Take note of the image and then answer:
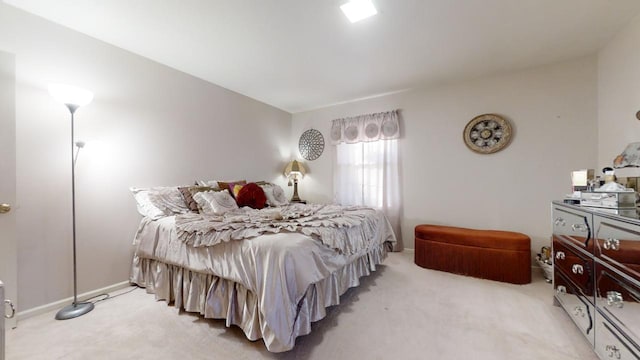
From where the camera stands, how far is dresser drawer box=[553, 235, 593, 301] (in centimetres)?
147

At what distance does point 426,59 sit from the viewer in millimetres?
2656

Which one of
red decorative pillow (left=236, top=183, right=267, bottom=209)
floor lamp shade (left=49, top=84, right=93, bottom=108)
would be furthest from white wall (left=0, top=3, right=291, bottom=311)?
red decorative pillow (left=236, top=183, right=267, bottom=209)

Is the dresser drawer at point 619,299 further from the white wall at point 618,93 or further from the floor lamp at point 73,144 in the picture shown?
the floor lamp at point 73,144

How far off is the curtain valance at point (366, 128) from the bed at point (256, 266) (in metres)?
1.84

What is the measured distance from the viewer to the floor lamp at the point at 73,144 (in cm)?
179

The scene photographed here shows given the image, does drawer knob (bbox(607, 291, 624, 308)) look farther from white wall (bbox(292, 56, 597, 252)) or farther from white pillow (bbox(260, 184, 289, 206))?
white pillow (bbox(260, 184, 289, 206))

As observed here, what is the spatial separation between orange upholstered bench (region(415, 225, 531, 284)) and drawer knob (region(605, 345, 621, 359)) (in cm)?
125

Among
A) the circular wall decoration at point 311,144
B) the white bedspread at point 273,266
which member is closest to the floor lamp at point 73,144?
the white bedspread at point 273,266

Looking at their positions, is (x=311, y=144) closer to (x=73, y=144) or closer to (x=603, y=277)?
(x=73, y=144)

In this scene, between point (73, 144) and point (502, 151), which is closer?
point (73, 144)

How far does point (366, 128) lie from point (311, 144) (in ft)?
3.83

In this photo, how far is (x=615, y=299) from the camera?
1220 millimetres

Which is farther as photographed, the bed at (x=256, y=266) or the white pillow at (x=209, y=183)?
the white pillow at (x=209, y=183)

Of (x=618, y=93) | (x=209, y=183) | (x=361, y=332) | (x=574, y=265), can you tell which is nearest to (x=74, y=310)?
(x=209, y=183)
